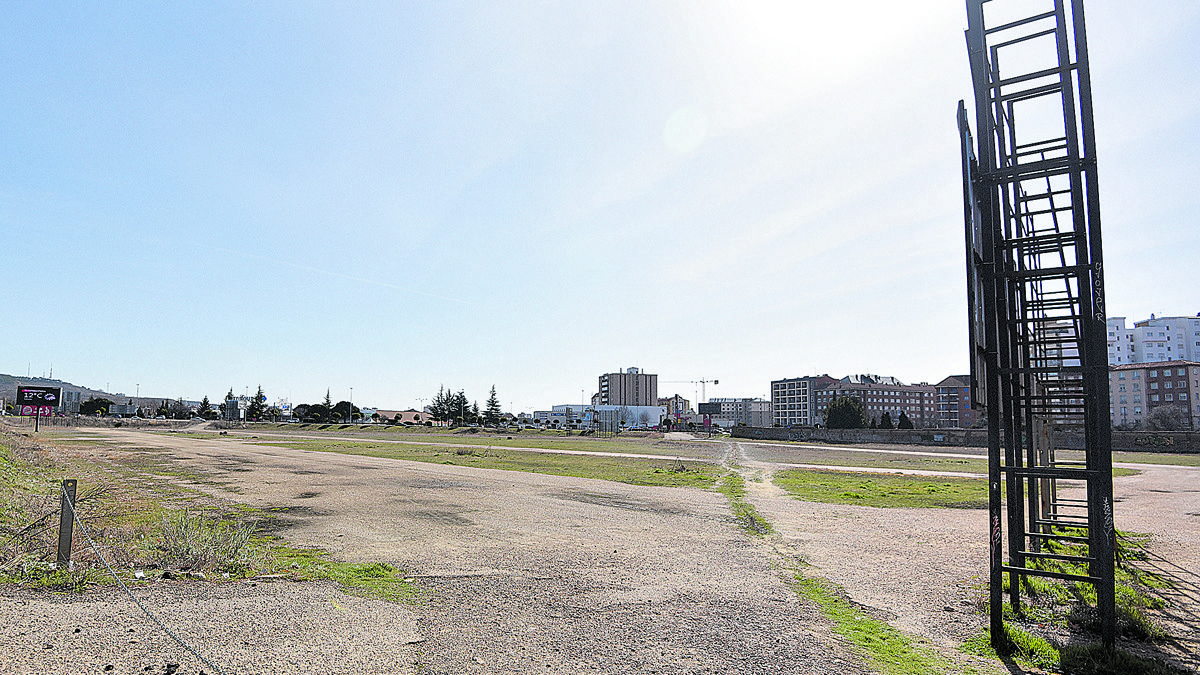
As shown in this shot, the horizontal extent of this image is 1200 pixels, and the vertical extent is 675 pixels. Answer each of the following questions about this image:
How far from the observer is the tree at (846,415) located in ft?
321

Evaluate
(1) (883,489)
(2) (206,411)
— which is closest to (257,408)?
(2) (206,411)

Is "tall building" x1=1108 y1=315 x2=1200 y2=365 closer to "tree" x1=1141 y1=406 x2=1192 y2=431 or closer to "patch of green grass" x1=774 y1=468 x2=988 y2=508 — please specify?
"tree" x1=1141 y1=406 x2=1192 y2=431

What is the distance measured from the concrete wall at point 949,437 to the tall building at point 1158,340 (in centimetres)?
12709

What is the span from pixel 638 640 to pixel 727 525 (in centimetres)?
877

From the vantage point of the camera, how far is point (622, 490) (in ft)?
73.3

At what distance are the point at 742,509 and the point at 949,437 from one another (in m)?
65.8

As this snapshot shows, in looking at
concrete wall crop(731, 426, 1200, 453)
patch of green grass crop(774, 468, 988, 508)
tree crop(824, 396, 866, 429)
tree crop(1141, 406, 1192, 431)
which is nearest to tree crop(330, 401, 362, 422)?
concrete wall crop(731, 426, 1200, 453)

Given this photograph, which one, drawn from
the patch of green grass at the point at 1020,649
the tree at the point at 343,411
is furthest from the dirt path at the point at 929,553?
the tree at the point at 343,411

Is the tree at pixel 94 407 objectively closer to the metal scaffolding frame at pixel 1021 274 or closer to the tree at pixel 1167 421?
the metal scaffolding frame at pixel 1021 274

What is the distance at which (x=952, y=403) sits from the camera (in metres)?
185

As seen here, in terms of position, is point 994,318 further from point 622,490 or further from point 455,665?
point 622,490

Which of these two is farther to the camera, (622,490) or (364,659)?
(622,490)

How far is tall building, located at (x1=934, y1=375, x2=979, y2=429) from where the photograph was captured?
575 feet

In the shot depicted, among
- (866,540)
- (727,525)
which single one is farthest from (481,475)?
(866,540)
